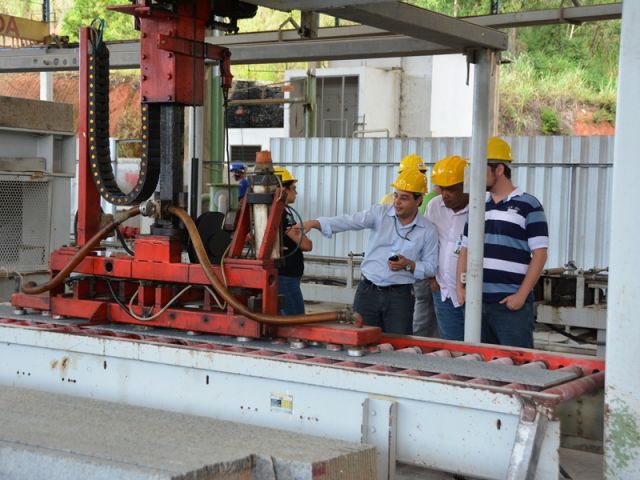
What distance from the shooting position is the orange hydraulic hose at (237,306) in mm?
4422

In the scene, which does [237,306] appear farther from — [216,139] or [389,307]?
[216,139]

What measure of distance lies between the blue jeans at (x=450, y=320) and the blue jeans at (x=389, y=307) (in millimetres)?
217

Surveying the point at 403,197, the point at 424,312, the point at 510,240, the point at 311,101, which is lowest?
the point at 424,312

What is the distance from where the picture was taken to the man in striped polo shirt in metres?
5.50

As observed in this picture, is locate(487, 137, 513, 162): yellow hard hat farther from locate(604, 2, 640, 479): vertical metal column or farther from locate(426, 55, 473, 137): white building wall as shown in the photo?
locate(426, 55, 473, 137): white building wall

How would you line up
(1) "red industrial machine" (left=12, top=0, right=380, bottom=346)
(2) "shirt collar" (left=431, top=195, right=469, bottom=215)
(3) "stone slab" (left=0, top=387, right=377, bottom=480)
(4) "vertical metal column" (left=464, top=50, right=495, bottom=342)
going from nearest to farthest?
(3) "stone slab" (left=0, top=387, right=377, bottom=480)
(1) "red industrial machine" (left=12, top=0, right=380, bottom=346)
(4) "vertical metal column" (left=464, top=50, right=495, bottom=342)
(2) "shirt collar" (left=431, top=195, right=469, bottom=215)

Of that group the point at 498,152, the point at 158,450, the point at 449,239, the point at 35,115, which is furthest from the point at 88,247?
the point at 35,115

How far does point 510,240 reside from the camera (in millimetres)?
5617

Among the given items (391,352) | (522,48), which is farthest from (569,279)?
(522,48)

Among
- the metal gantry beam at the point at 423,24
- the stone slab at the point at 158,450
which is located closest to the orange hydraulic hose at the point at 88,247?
the stone slab at the point at 158,450

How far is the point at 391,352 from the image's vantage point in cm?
445

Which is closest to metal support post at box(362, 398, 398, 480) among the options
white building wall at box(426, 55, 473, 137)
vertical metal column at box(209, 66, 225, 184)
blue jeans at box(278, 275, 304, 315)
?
blue jeans at box(278, 275, 304, 315)

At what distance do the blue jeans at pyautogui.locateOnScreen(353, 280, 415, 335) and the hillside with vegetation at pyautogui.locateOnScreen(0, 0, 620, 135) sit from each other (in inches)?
929

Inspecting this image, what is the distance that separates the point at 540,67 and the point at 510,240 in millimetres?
29695
